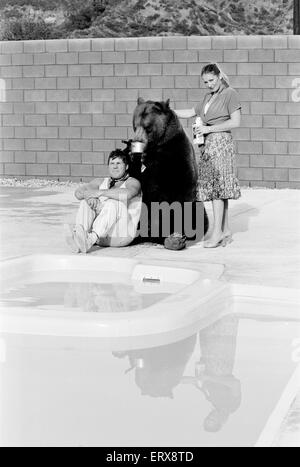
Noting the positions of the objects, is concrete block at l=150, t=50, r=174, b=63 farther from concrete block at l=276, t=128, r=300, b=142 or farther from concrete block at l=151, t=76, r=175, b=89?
concrete block at l=276, t=128, r=300, b=142

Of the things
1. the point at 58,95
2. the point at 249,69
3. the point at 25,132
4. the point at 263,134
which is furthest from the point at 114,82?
the point at 263,134

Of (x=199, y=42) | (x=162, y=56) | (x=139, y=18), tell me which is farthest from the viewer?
(x=139, y=18)

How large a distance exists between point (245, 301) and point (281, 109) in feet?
22.6

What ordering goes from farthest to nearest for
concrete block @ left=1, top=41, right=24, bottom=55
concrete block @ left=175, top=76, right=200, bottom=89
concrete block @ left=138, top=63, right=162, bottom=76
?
concrete block @ left=1, top=41, right=24, bottom=55
concrete block @ left=138, top=63, right=162, bottom=76
concrete block @ left=175, top=76, right=200, bottom=89

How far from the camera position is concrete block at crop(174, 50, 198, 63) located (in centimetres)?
1234

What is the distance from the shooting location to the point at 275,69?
39.5 feet

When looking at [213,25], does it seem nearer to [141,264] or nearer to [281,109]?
[281,109]

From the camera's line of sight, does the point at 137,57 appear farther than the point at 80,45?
No

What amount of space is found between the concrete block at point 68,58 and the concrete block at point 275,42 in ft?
8.67

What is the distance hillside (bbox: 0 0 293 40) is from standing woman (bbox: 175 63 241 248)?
27.8m

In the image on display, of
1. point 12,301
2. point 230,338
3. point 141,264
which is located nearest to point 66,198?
point 141,264

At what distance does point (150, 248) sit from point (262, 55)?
5564 mm

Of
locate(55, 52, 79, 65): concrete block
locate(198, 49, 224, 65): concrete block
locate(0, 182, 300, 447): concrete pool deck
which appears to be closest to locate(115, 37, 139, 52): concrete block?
locate(55, 52, 79, 65): concrete block

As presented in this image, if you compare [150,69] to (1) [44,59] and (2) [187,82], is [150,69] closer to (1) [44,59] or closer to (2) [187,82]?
(2) [187,82]
